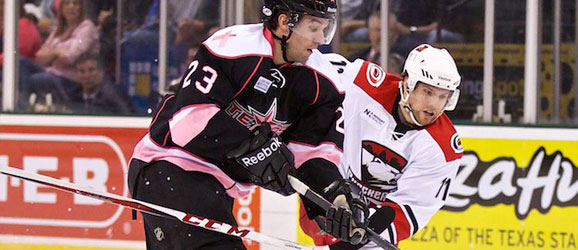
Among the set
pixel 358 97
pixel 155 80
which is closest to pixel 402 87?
pixel 358 97

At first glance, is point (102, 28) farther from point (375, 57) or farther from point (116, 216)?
point (375, 57)

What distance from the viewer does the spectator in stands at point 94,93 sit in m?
5.10

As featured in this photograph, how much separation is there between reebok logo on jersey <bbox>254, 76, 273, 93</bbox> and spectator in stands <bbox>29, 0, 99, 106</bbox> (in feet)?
8.07

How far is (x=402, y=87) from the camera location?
3.44m

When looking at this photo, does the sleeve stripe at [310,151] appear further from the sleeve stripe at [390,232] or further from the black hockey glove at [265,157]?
the sleeve stripe at [390,232]

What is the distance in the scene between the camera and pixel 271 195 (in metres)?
4.84

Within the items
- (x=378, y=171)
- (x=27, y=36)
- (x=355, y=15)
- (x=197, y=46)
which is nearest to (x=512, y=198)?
(x=355, y=15)

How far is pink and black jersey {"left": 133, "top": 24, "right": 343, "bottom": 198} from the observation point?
2797 millimetres

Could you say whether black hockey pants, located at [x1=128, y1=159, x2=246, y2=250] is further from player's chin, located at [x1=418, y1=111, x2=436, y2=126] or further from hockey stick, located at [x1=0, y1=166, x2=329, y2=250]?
player's chin, located at [x1=418, y1=111, x2=436, y2=126]

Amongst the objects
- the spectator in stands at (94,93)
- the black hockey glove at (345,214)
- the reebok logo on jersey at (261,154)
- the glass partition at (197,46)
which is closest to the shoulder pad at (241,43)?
the reebok logo on jersey at (261,154)

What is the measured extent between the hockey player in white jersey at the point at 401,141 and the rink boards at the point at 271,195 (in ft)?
3.80

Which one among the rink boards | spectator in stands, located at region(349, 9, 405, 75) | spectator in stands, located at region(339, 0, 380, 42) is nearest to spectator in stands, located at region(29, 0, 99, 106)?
the rink boards

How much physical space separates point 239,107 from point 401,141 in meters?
0.77

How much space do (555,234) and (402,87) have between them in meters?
1.46
